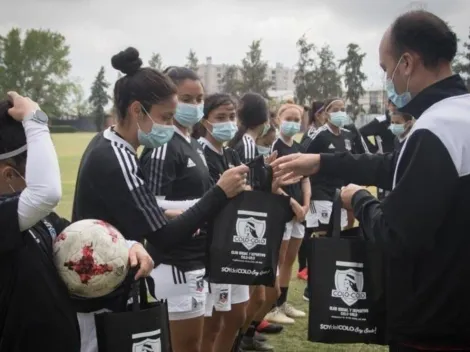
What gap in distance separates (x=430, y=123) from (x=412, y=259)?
1.79ft

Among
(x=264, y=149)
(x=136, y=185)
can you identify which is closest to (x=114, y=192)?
(x=136, y=185)

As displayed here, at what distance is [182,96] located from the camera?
4.23m

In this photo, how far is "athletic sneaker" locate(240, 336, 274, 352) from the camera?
563 cm

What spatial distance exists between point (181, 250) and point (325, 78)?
67.4 meters

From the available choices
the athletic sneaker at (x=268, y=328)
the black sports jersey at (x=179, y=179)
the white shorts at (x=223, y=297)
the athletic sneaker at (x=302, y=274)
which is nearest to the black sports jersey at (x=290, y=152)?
the athletic sneaker at (x=268, y=328)

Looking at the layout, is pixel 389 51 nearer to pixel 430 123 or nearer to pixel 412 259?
pixel 430 123

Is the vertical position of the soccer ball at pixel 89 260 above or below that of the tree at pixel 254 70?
below

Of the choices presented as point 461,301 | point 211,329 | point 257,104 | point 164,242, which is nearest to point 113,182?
point 164,242

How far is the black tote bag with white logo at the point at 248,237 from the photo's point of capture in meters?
3.38

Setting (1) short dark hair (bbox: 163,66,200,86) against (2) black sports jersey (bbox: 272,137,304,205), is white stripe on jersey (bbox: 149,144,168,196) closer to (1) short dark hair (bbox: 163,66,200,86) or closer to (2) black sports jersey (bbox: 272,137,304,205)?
(1) short dark hair (bbox: 163,66,200,86)

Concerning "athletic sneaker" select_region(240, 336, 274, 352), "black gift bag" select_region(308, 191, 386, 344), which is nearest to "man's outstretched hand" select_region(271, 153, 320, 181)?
"black gift bag" select_region(308, 191, 386, 344)

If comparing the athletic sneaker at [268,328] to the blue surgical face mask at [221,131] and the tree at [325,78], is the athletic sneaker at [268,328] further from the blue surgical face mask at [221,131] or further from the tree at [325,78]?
the tree at [325,78]

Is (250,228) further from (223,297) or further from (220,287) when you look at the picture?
(223,297)

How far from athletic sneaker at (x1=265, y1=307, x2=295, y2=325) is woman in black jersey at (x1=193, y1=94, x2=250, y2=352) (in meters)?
1.97
